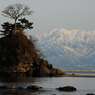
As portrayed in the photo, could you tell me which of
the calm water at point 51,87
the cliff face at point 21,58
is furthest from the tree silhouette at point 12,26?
the calm water at point 51,87

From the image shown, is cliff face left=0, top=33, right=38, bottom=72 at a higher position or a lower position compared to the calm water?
higher

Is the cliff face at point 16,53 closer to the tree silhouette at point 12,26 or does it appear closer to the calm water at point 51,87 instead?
the tree silhouette at point 12,26

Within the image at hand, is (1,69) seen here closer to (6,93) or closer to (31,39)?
(31,39)

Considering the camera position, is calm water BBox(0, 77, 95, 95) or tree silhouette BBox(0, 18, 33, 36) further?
tree silhouette BBox(0, 18, 33, 36)

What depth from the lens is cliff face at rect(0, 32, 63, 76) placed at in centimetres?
15275

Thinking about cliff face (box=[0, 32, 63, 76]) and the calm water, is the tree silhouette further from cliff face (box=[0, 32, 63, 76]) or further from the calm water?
the calm water

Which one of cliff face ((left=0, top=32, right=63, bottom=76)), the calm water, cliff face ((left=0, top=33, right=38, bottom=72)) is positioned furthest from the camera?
cliff face ((left=0, top=32, right=63, bottom=76))

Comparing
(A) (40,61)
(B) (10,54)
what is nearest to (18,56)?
(B) (10,54)

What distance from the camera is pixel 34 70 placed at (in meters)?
162

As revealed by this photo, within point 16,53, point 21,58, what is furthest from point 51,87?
point 16,53

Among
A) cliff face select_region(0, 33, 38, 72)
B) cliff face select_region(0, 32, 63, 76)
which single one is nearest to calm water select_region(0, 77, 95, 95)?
cliff face select_region(0, 33, 38, 72)

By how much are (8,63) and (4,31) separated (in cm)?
1793

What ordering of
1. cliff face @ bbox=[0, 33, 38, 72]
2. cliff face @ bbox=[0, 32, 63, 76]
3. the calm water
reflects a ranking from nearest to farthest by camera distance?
the calm water, cliff face @ bbox=[0, 33, 38, 72], cliff face @ bbox=[0, 32, 63, 76]

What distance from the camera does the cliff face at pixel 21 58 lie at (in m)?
153
